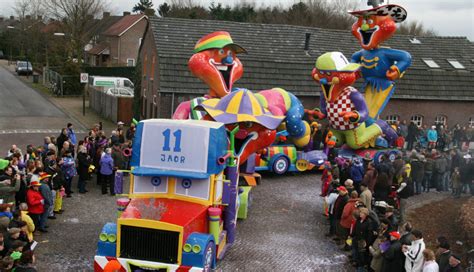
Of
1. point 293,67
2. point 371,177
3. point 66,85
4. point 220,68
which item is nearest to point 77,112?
point 66,85

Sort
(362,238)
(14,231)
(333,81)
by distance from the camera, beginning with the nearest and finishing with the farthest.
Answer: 1. (14,231)
2. (362,238)
3. (333,81)

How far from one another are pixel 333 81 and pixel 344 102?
83cm

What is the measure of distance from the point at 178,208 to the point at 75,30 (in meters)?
41.2

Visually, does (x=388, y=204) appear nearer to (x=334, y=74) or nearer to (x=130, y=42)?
(x=334, y=74)

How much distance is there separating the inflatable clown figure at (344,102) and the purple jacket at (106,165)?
7.51 m

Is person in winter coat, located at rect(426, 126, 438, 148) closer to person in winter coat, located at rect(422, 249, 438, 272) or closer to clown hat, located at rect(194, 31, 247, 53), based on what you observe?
clown hat, located at rect(194, 31, 247, 53)

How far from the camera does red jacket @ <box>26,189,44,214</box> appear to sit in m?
11.4

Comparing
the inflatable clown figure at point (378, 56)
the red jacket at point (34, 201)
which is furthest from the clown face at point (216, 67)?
the red jacket at point (34, 201)

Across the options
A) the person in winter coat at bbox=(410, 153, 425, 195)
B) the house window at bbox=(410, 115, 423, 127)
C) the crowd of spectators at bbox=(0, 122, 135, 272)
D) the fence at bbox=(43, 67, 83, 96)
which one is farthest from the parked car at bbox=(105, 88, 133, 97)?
the person in winter coat at bbox=(410, 153, 425, 195)

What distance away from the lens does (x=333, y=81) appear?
17.9 m

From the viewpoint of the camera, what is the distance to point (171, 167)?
32.5ft

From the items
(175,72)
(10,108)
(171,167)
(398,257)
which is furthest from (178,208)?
(10,108)

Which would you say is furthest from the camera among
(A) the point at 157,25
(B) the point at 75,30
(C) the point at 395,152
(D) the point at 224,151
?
(B) the point at 75,30

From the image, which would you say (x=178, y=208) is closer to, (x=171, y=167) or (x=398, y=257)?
(x=171, y=167)
